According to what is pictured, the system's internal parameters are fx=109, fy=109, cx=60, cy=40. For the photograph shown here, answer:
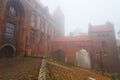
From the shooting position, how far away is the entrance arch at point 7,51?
602 inches

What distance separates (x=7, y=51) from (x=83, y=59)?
17302mm

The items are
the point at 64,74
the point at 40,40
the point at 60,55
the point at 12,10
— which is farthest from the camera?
the point at 60,55

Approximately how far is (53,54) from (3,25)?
1856cm

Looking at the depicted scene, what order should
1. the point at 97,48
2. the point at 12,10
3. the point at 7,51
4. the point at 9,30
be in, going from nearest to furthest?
the point at 7,51 < the point at 9,30 < the point at 12,10 < the point at 97,48

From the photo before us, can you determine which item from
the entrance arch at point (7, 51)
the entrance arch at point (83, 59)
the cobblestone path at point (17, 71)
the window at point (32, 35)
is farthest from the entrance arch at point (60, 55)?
the cobblestone path at point (17, 71)

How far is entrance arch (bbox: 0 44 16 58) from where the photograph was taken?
15285 mm

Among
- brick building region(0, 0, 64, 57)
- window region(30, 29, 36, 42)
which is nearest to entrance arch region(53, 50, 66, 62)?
brick building region(0, 0, 64, 57)

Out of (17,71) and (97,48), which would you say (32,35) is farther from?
(97,48)

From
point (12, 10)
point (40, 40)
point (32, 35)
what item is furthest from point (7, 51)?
point (40, 40)

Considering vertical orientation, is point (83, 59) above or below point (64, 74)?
below

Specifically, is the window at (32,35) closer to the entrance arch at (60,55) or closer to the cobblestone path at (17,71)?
the entrance arch at (60,55)

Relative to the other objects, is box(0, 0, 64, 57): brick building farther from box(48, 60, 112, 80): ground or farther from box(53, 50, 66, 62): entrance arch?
box(48, 60, 112, 80): ground

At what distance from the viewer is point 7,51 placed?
16.2 meters

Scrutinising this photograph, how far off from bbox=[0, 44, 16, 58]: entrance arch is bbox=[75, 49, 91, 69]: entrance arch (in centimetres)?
1557
